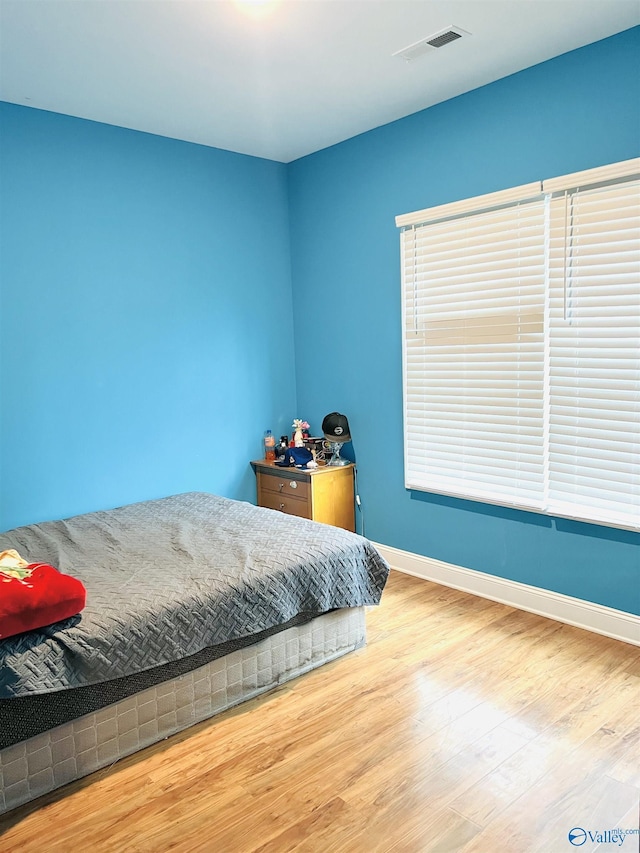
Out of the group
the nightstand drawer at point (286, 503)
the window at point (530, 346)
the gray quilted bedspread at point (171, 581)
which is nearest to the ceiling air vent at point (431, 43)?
the window at point (530, 346)

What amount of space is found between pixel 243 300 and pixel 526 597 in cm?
257

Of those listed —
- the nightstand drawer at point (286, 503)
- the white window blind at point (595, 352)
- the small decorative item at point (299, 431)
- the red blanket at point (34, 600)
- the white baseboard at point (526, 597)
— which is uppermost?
the white window blind at point (595, 352)

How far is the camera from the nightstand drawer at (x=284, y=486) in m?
4.02

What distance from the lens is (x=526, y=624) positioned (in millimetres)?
3160

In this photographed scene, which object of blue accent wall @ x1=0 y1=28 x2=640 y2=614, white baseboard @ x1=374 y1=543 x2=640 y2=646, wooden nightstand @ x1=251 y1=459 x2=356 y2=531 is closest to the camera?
white baseboard @ x1=374 y1=543 x2=640 y2=646

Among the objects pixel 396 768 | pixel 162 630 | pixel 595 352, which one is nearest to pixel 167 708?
pixel 162 630

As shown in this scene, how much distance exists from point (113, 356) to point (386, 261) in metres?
1.73

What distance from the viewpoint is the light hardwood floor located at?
185cm

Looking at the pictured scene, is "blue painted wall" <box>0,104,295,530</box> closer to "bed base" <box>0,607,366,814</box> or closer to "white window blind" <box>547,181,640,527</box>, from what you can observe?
"bed base" <box>0,607,366,814</box>

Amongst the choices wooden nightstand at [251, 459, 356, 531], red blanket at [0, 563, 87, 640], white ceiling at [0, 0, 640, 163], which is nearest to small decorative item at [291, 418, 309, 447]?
wooden nightstand at [251, 459, 356, 531]

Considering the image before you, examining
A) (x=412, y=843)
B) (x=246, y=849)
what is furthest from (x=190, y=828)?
(x=412, y=843)

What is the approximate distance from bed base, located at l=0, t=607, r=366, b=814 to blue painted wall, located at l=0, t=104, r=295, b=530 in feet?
5.13

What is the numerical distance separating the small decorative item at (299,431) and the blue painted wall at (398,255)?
0.12 metres

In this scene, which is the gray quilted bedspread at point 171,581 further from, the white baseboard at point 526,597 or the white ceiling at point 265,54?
the white ceiling at point 265,54
